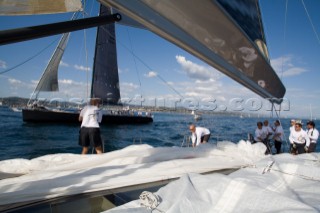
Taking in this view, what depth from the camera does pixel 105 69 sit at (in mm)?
27828

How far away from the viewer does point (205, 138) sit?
27.2 feet

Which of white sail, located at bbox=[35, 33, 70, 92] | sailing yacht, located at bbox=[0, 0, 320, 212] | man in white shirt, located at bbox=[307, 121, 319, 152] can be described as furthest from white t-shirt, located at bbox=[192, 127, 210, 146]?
white sail, located at bbox=[35, 33, 70, 92]

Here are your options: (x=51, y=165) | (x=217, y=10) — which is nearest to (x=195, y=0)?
(x=217, y=10)

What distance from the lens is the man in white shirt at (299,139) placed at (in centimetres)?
746

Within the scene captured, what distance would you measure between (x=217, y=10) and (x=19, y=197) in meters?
2.29

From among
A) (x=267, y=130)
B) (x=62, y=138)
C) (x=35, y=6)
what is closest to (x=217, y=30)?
(x=35, y=6)

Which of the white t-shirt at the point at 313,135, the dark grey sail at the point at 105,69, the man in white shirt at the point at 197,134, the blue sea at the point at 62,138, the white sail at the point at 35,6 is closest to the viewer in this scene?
the white sail at the point at 35,6

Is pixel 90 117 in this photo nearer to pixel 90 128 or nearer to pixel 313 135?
pixel 90 128

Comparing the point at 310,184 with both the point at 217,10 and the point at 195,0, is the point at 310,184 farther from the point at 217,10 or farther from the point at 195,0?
the point at 195,0

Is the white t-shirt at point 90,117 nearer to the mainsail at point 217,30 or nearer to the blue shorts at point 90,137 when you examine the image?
the blue shorts at point 90,137

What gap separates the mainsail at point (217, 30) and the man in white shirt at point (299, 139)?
551 centimetres

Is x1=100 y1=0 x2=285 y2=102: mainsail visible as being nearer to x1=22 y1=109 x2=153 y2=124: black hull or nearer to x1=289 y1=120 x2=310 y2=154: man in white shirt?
x1=289 y1=120 x2=310 y2=154: man in white shirt

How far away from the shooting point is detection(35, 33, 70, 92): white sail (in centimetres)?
2481

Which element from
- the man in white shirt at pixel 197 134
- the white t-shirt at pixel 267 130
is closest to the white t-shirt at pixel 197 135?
the man in white shirt at pixel 197 134
